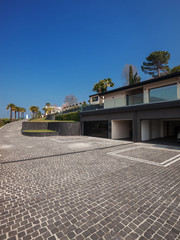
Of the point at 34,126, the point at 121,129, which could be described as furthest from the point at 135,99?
the point at 34,126

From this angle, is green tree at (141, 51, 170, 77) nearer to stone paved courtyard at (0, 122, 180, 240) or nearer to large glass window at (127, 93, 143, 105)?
large glass window at (127, 93, 143, 105)

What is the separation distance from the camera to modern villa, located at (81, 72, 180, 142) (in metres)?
11.5

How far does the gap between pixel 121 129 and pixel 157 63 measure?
3319 cm

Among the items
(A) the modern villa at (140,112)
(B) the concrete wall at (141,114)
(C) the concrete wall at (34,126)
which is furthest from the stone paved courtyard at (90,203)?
(C) the concrete wall at (34,126)

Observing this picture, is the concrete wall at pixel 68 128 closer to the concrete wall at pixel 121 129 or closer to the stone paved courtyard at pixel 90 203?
the concrete wall at pixel 121 129

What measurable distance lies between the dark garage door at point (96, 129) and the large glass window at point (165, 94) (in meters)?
6.97

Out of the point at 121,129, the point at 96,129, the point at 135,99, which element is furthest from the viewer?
the point at 96,129

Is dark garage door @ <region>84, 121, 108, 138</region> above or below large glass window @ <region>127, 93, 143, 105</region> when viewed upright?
below

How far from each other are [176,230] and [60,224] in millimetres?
2364

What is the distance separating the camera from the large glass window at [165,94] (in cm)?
1112

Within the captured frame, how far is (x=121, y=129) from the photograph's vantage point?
17.4 metres

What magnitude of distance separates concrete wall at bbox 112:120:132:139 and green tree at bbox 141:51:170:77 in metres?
29.9

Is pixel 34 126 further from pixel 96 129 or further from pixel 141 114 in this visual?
pixel 141 114

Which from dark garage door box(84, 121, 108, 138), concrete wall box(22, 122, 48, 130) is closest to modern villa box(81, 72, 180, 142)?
dark garage door box(84, 121, 108, 138)
